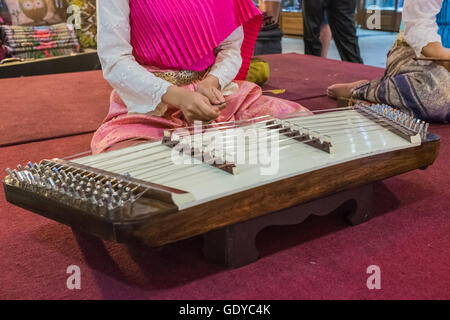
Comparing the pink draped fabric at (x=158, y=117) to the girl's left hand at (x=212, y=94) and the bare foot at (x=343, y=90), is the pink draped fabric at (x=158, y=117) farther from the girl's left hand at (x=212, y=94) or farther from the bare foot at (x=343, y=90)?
the bare foot at (x=343, y=90)

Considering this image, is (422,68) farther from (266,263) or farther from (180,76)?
(266,263)

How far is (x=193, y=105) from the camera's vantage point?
1.35 metres

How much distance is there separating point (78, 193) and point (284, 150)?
47cm

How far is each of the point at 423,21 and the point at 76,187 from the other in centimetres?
175

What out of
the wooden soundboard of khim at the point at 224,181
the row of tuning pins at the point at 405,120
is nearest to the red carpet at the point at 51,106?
the wooden soundboard of khim at the point at 224,181

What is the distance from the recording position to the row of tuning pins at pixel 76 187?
2.97ft

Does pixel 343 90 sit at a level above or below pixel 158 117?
below

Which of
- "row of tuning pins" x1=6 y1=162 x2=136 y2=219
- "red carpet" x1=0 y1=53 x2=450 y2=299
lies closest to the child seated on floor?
"red carpet" x1=0 y1=53 x2=450 y2=299

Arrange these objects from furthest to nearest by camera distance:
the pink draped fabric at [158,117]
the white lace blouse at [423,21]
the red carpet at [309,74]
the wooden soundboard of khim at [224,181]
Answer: the red carpet at [309,74] → the white lace blouse at [423,21] → the pink draped fabric at [158,117] → the wooden soundboard of khim at [224,181]

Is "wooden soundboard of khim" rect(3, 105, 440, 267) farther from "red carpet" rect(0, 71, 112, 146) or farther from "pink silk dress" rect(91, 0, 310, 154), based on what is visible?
"red carpet" rect(0, 71, 112, 146)

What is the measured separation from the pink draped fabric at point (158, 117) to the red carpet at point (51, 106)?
29.0 inches

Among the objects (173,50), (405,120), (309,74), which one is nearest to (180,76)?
(173,50)

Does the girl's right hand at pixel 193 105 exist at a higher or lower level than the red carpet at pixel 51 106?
higher
